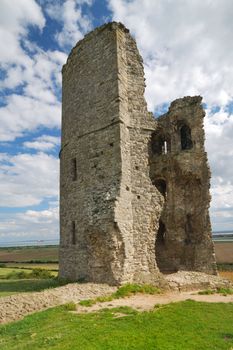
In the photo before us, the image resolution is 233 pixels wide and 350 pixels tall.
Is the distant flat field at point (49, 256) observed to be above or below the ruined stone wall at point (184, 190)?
below

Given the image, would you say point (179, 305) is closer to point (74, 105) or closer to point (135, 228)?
point (135, 228)

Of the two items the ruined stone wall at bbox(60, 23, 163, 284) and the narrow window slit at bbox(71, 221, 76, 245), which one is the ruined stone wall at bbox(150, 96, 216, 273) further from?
the narrow window slit at bbox(71, 221, 76, 245)

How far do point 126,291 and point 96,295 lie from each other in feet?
3.98

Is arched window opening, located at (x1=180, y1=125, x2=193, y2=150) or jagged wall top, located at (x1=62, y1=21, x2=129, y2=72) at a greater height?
jagged wall top, located at (x1=62, y1=21, x2=129, y2=72)

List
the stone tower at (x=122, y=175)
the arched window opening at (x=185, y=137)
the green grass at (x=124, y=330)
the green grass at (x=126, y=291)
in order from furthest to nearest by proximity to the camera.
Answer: the arched window opening at (x=185, y=137)
the stone tower at (x=122, y=175)
the green grass at (x=126, y=291)
the green grass at (x=124, y=330)

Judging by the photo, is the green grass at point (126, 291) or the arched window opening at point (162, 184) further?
the arched window opening at point (162, 184)

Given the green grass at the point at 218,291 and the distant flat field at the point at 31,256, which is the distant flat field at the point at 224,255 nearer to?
the distant flat field at the point at 31,256

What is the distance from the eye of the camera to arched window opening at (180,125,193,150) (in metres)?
19.6

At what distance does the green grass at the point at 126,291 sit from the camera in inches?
433

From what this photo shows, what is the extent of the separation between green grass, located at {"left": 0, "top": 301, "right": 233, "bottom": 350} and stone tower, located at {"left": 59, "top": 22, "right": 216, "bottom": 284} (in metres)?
3.61

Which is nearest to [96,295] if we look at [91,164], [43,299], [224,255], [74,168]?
[43,299]

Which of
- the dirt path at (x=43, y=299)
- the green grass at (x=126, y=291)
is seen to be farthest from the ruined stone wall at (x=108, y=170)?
the dirt path at (x=43, y=299)

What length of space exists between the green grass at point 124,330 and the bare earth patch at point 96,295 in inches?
25.7

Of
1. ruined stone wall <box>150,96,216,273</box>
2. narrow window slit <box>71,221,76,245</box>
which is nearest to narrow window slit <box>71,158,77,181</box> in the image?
narrow window slit <box>71,221,76,245</box>
